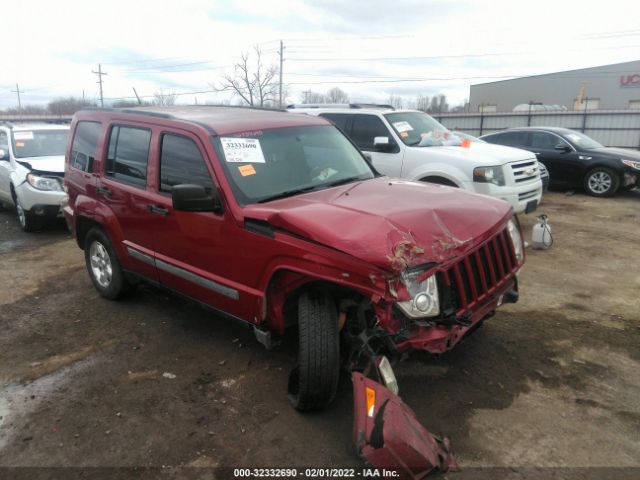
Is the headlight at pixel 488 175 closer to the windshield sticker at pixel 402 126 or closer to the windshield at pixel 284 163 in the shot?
the windshield sticker at pixel 402 126

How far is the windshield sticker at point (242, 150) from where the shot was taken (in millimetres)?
3662

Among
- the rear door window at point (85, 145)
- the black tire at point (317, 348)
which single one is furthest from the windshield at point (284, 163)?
the rear door window at point (85, 145)

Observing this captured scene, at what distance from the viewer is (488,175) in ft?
22.5

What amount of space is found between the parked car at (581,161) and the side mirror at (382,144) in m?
6.01

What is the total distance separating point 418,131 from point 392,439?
20.0ft

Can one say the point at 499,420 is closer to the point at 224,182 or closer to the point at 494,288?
the point at 494,288

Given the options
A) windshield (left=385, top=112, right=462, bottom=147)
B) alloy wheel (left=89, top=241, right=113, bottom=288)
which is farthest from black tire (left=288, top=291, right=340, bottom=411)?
windshield (left=385, top=112, right=462, bottom=147)

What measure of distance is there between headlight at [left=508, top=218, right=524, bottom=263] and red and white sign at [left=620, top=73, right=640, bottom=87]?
161 feet

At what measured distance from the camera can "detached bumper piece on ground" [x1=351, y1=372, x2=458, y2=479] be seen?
2467 mm

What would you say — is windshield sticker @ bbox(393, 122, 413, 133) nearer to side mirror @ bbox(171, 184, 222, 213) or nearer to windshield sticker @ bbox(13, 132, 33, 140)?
side mirror @ bbox(171, 184, 222, 213)

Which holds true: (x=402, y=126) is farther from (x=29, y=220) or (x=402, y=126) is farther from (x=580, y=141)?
(x=580, y=141)

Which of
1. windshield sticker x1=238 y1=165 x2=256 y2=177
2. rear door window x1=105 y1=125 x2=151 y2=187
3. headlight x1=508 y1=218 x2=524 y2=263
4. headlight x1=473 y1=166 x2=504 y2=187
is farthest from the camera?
headlight x1=473 y1=166 x2=504 y2=187

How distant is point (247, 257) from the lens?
3.37m

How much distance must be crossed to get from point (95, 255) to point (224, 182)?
2.50 m
